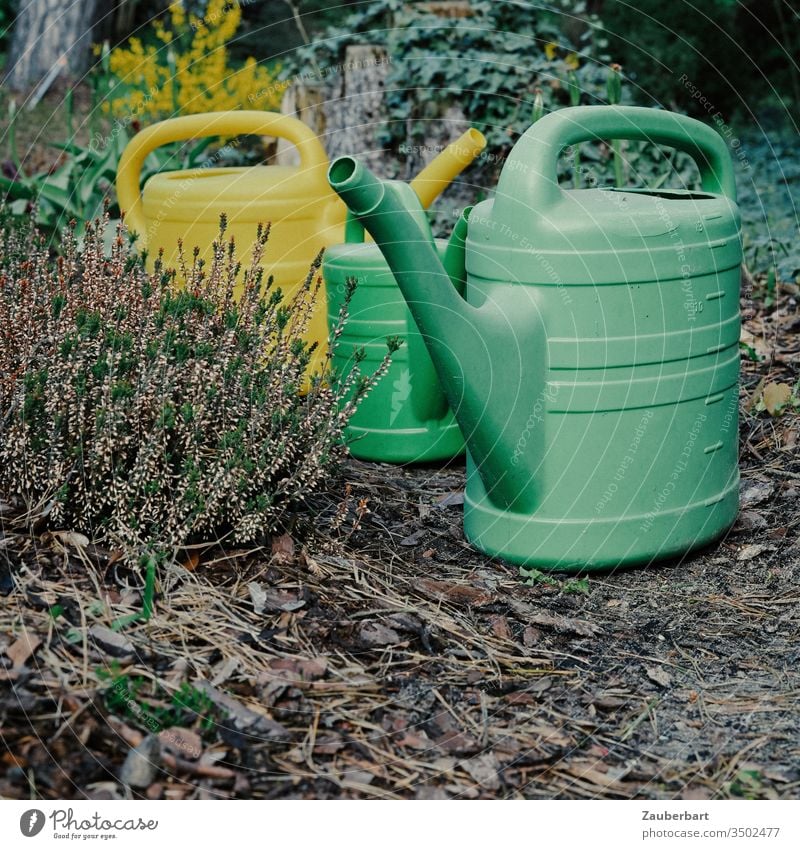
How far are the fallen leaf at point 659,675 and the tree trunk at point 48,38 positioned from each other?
6714 mm

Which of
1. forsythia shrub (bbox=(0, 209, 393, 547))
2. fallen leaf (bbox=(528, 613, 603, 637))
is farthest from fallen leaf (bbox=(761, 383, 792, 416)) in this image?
forsythia shrub (bbox=(0, 209, 393, 547))

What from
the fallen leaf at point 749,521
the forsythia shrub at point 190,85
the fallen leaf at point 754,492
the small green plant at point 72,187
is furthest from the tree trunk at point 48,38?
the fallen leaf at point 749,521

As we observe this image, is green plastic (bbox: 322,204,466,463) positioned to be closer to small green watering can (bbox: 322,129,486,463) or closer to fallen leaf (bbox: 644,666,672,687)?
small green watering can (bbox: 322,129,486,463)

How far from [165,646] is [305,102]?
3.25m

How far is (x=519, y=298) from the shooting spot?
193 cm

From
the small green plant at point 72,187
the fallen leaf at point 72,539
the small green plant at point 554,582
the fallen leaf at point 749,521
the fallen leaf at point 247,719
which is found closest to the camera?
the fallen leaf at point 247,719

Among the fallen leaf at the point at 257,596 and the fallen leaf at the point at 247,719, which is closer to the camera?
the fallen leaf at the point at 247,719

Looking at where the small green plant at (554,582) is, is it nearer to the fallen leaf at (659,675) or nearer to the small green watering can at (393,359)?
the fallen leaf at (659,675)

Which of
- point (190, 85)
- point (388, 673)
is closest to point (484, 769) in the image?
point (388, 673)

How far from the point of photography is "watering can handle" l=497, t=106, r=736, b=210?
6.25 feet

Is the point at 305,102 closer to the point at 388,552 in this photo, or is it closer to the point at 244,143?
the point at 244,143

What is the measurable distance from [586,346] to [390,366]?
29.5 inches

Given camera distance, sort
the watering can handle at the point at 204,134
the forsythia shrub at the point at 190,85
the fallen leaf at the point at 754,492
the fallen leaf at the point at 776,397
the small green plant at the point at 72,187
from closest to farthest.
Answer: the fallen leaf at the point at 754,492 → the watering can handle at the point at 204,134 → the fallen leaf at the point at 776,397 → the small green plant at the point at 72,187 → the forsythia shrub at the point at 190,85

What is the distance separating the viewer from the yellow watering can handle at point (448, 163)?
2518 millimetres
